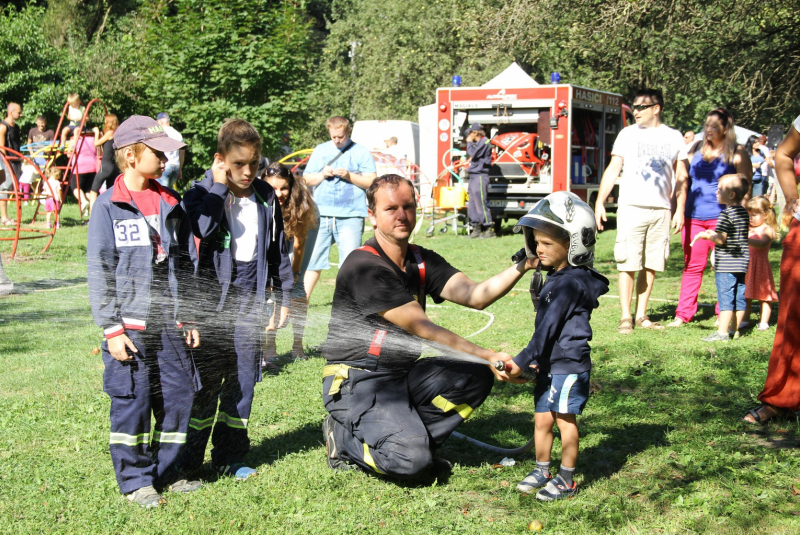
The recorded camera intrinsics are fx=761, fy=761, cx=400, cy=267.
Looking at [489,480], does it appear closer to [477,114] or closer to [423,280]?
[423,280]

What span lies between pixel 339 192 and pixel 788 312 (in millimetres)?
4005

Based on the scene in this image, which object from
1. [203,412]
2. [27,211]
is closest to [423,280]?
[203,412]

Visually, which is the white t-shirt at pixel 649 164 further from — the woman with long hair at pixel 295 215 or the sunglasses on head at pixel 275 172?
the sunglasses on head at pixel 275 172

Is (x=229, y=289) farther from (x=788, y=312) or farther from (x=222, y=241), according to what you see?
(x=788, y=312)

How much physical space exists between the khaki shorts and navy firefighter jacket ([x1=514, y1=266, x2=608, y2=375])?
12.5ft

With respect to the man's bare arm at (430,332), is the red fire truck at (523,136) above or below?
above

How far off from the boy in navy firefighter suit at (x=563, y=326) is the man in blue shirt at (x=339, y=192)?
3445mm

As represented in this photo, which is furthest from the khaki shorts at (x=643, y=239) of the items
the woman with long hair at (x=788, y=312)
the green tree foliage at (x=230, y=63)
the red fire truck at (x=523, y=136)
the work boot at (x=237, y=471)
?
the green tree foliage at (x=230, y=63)

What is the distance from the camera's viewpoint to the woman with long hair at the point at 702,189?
745 centimetres

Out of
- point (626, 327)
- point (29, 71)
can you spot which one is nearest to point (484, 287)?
point (626, 327)

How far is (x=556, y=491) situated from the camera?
3840 mm

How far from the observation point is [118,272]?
3.72m

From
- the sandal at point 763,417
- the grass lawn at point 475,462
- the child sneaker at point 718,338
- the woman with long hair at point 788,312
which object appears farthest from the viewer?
the child sneaker at point 718,338

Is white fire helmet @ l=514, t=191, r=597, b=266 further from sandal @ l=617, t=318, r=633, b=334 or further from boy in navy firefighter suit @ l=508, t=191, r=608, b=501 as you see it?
sandal @ l=617, t=318, r=633, b=334
